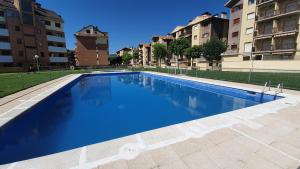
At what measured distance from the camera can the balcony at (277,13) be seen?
18.8 m

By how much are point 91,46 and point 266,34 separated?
3752 cm

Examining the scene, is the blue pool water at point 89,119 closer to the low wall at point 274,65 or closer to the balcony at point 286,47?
the low wall at point 274,65

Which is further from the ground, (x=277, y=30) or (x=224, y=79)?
(x=277, y=30)

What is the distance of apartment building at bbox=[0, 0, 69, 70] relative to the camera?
25.2 meters

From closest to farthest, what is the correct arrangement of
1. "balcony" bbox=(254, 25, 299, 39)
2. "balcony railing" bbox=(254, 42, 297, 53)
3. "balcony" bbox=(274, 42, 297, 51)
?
"balcony" bbox=(254, 25, 299, 39) < "balcony" bbox=(274, 42, 297, 51) < "balcony railing" bbox=(254, 42, 297, 53)

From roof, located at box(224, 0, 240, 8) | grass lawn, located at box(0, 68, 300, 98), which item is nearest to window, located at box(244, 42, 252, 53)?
roof, located at box(224, 0, 240, 8)

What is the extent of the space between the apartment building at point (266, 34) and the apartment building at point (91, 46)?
101 ft

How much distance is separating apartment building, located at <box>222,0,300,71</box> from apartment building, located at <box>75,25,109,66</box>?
30765 millimetres

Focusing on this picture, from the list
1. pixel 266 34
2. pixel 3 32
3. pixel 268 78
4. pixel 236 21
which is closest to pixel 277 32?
pixel 266 34

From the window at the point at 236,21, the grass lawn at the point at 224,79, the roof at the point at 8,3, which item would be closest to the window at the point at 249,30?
the window at the point at 236,21

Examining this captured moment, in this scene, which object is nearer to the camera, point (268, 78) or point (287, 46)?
point (268, 78)

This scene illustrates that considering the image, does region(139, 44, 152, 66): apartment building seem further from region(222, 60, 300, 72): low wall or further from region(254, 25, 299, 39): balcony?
region(222, 60, 300, 72): low wall

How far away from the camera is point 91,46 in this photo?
38.8 m

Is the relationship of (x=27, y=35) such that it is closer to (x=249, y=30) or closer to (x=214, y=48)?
(x=214, y=48)
